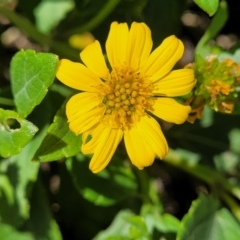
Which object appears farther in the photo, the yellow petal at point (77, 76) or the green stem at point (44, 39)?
the green stem at point (44, 39)

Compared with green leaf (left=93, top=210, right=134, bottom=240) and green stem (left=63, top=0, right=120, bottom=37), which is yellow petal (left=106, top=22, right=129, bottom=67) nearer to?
green stem (left=63, top=0, right=120, bottom=37)

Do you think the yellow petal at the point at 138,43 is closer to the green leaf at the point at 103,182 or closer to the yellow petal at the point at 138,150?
the yellow petal at the point at 138,150

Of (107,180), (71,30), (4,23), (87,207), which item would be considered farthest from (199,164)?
(4,23)

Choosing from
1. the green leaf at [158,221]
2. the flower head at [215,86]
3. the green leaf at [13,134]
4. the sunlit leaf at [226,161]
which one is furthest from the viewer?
the sunlit leaf at [226,161]

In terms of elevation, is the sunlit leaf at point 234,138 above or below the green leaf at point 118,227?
above

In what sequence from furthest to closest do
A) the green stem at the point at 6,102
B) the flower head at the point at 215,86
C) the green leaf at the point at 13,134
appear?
1. the green stem at the point at 6,102
2. the flower head at the point at 215,86
3. the green leaf at the point at 13,134

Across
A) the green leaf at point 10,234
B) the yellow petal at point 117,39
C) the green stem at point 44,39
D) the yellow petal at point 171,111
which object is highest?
the yellow petal at point 117,39

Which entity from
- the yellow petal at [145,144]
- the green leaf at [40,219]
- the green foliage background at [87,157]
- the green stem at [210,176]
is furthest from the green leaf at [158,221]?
the yellow petal at [145,144]
